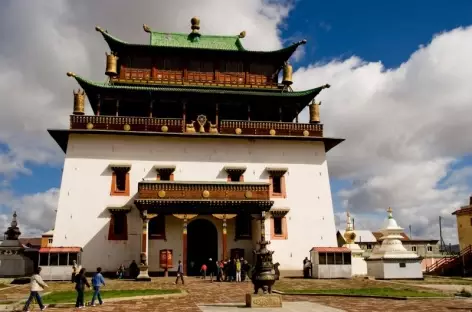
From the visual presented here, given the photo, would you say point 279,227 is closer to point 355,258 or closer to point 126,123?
point 355,258

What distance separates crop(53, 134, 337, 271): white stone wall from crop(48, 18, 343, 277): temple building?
0.22 ft

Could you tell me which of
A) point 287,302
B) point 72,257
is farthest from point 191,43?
point 287,302

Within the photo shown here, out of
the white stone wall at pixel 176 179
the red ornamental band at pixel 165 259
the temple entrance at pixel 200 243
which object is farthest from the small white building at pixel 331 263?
the red ornamental band at pixel 165 259

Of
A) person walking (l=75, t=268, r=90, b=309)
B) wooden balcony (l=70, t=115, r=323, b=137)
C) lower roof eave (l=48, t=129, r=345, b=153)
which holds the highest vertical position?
wooden balcony (l=70, t=115, r=323, b=137)

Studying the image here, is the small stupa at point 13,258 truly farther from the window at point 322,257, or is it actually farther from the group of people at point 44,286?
the window at point 322,257

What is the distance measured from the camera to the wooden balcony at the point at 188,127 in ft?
107

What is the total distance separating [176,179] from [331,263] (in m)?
11.5

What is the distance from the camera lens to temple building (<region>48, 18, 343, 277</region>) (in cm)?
3039

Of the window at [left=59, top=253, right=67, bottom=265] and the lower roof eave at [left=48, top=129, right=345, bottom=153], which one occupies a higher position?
the lower roof eave at [left=48, top=129, right=345, bottom=153]

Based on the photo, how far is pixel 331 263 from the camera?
95.0ft

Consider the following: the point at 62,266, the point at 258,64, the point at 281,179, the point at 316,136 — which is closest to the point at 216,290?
the point at 62,266

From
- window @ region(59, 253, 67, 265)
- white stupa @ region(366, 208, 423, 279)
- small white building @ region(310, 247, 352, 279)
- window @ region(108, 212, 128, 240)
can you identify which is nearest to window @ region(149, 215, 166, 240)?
window @ region(108, 212, 128, 240)

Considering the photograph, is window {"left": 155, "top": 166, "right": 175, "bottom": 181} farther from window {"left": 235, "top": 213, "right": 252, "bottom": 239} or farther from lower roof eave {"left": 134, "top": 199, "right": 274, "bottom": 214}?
window {"left": 235, "top": 213, "right": 252, "bottom": 239}

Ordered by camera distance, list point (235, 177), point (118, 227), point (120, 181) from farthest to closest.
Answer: point (235, 177) → point (120, 181) → point (118, 227)
